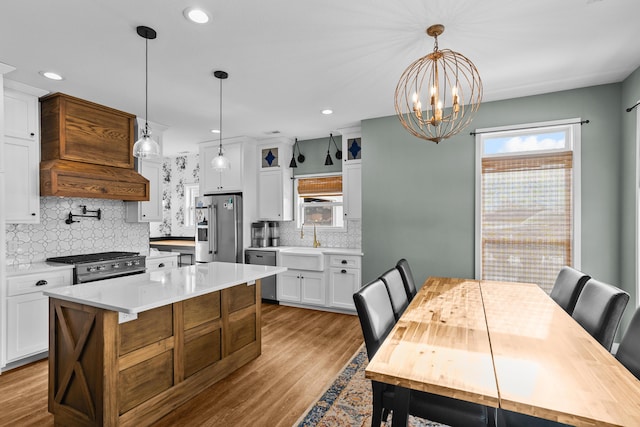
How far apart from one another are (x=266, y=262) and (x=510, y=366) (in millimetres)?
3999

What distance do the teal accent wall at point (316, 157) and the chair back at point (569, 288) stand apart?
10.4ft

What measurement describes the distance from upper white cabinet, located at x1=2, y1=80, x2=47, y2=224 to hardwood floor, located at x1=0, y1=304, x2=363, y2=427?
147 cm

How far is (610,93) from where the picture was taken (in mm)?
3141

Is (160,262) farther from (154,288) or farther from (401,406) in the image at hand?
(401,406)

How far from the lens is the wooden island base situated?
185 centimetres

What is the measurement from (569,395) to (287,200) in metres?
4.48

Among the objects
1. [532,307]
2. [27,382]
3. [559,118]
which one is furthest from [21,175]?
[559,118]

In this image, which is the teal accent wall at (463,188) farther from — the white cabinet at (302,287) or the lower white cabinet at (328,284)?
the white cabinet at (302,287)

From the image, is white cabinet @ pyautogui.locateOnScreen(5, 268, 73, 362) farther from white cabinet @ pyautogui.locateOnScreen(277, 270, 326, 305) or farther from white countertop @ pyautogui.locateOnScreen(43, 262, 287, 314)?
white cabinet @ pyautogui.locateOnScreen(277, 270, 326, 305)

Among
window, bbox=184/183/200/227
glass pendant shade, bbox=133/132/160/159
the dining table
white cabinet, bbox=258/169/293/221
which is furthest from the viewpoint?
window, bbox=184/183/200/227

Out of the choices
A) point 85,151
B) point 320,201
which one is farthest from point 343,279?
point 85,151

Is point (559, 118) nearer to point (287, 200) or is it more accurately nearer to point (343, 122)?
point (343, 122)

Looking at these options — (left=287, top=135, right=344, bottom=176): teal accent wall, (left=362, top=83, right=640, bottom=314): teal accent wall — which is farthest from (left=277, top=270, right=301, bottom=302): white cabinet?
(left=287, top=135, right=344, bottom=176): teal accent wall

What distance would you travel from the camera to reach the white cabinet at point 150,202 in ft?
13.9
